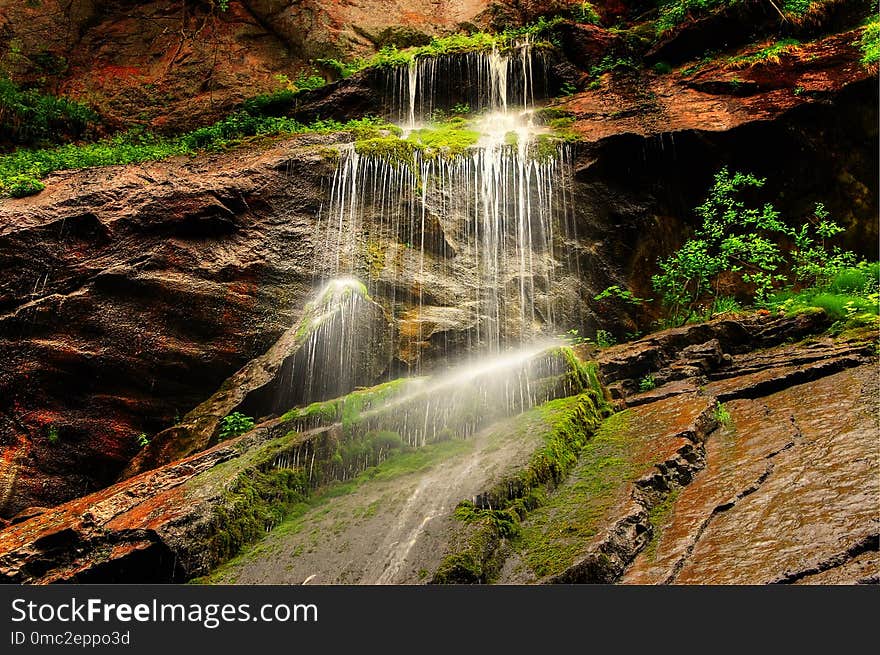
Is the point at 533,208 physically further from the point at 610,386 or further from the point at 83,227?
the point at 83,227

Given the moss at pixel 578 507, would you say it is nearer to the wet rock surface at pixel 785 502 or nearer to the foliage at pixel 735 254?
the wet rock surface at pixel 785 502

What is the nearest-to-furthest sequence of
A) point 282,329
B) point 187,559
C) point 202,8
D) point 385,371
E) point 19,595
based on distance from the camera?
point 19,595
point 187,559
point 385,371
point 282,329
point 202,8

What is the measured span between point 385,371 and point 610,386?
3.46 m

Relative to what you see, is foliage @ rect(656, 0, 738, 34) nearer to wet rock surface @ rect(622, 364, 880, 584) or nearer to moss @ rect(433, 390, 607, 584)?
wet rock surface @ rect(622, 364, 880, 584)

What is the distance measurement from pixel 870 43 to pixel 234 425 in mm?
12831

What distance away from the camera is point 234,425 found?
849 cm

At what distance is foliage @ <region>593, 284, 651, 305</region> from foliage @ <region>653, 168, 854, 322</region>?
44cm

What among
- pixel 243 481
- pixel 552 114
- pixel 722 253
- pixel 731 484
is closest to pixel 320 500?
pixel 243 481

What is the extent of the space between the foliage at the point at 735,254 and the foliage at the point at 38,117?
48.9ft

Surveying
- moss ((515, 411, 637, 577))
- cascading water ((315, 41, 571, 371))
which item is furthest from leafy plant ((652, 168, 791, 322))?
moss ((515, 411, 637, 577))

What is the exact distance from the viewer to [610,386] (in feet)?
26.4

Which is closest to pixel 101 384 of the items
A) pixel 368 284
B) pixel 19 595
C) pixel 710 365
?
pixel 368 284

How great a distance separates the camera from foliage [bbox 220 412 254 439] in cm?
839

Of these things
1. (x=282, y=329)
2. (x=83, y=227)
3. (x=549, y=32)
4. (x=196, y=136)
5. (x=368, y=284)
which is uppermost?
(x=549, y=32)
